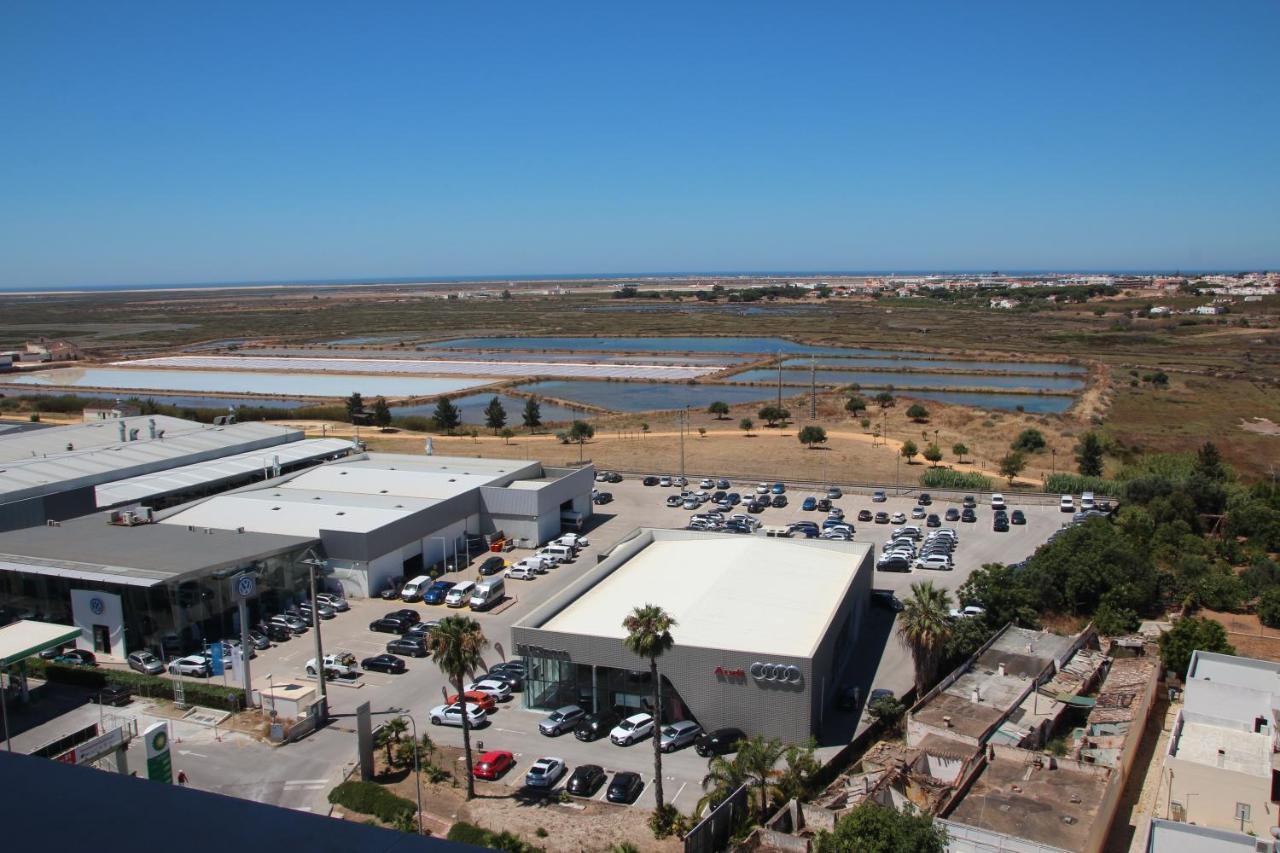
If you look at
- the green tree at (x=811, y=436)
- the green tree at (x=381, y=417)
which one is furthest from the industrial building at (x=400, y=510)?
the green tree at (x=381, y=417)

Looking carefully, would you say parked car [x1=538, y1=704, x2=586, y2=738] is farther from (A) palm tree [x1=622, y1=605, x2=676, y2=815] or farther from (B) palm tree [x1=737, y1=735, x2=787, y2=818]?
(B) palm tree [x1=737, y1=735, x2=787, y2=818]

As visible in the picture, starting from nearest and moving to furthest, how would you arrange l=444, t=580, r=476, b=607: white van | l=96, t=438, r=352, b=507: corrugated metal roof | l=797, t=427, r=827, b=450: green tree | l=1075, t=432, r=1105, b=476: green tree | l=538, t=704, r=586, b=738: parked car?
l=538, t=704, r=586, b=738: parked car
l=444, t=580, r=476, b=607: white van
l=96, t=438, r=352, b=507: corrugated metal roof
l=1075, t=432, r=1105, b=476: green tree
l=797, t=427, r=827, b=450: green tree

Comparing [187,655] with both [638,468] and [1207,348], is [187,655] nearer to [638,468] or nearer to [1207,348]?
[638,468]

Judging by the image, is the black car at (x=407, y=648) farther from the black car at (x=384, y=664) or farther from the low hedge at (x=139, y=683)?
the low hedge at (x=139, y=683)

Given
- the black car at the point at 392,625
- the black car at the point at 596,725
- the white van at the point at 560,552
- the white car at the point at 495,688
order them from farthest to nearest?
1. the white van at the point at 560,552
2. the black car at the point at 392,625
3. the white car at the point at 495,688
4. the black car at the point at 596,725

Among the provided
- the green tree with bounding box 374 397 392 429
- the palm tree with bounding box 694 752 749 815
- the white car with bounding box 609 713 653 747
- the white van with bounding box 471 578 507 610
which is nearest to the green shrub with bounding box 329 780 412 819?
the white car with bounding box 609 713 653 747

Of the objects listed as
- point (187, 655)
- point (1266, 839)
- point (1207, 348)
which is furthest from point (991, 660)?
point (1207, 348)
